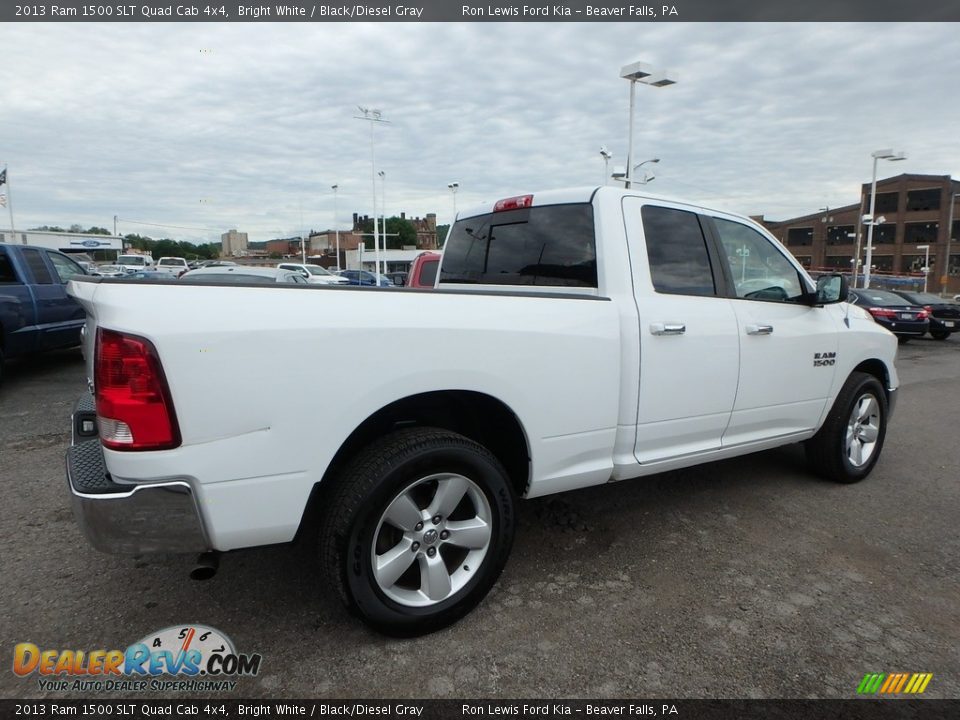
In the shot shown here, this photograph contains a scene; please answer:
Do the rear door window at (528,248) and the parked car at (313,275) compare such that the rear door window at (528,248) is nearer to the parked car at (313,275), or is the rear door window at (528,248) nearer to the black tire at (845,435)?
the black tire at (845,435)

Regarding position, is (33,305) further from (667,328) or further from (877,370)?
(877,370)

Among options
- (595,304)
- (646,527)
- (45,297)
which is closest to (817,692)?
(646,527)

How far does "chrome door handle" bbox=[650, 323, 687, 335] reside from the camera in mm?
3094

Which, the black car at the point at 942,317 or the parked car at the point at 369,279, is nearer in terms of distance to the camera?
the black car at the point at 942,317

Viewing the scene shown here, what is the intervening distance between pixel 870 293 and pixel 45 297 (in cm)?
1912

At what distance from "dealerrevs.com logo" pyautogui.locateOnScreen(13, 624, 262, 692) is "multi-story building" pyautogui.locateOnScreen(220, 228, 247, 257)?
131m

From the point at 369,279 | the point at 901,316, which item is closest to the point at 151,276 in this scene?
the point at 901,316

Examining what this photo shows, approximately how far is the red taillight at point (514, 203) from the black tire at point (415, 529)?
1678mm

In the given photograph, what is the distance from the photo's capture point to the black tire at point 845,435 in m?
4.32

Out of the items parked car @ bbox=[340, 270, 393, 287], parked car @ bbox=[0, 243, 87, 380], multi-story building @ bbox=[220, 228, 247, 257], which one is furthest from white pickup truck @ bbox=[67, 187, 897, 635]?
multi-story building @ bbox=[220, 228, 247, 257]

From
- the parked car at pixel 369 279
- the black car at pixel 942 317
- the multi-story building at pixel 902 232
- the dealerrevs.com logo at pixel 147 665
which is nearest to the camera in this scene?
the dealerrevs.com logo at pixel 147 665

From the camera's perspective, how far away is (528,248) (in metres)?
3.58

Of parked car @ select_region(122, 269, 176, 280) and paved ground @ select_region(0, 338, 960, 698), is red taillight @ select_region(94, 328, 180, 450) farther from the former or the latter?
paved ground @ select_region(0, 338, 960, 698)

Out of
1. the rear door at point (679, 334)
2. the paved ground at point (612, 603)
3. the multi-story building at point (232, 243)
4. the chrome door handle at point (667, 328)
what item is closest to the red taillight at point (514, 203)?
the rear door at point (679, 334)
